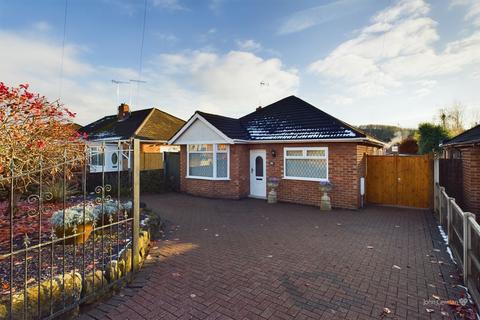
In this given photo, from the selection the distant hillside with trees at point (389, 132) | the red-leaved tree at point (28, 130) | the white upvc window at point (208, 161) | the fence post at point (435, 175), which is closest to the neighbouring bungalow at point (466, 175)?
the fence post at point (435, 175)

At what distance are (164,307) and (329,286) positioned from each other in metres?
2.55

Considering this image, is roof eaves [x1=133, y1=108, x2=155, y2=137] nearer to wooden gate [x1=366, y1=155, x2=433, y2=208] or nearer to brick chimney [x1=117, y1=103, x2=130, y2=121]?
brick chimney [x1=117, y1=103, x2=130, y2=121]

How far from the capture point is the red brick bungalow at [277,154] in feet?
32.6

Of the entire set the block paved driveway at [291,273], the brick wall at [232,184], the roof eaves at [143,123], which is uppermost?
the roof eaves at [143,123]

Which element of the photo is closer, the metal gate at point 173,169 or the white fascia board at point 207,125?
the white fascia board at point 207,125

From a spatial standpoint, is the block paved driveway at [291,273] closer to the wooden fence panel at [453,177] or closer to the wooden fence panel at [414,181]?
the wooden fence panel at [414,181]

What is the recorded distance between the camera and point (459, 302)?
11.4ft

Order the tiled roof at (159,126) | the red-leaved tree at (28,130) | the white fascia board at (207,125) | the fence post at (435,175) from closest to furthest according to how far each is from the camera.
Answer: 1. the red-leaved tree at (28,130)
2. the fence post at (435,175)
3. the white fascia board at (207,125)
4. the tiled roof at (159,126)

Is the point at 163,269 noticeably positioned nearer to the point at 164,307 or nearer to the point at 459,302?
the point at 164,307

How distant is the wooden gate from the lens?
379 inches

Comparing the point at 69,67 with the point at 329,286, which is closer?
the point at 329,286

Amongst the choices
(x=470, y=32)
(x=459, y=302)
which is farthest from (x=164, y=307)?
(x=470, y=32)

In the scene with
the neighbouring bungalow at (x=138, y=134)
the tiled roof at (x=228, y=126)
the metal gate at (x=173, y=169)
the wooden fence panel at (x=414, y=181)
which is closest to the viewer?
the wooden fence panel at (x=414, y=181)

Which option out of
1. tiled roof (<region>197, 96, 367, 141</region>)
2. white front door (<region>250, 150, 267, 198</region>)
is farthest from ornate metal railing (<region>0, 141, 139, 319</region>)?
tiled roof (<region>197, 96, 367, 141</region>)
